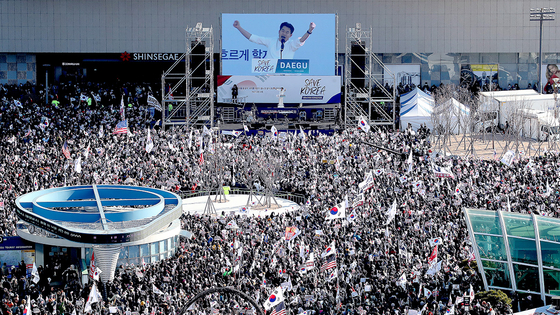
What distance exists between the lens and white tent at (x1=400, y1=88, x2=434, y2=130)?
61.9m

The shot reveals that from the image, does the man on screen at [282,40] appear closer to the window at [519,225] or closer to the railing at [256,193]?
the railing at [256,193]

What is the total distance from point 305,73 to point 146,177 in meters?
23.5

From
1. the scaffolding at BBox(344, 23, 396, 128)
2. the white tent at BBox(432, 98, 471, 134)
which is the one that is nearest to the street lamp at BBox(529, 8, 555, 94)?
the white tent at BBox(432, 98, 471, 134)

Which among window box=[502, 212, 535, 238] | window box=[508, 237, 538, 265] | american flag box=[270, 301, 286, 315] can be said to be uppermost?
window box=[502, 212, 535, 238]

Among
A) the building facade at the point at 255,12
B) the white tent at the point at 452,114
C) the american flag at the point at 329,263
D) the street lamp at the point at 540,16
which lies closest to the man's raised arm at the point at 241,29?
the building facade at the point at 255,12

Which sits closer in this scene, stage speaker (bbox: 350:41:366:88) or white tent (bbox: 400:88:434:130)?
stage speaker (bbox: 350:41:366:88)

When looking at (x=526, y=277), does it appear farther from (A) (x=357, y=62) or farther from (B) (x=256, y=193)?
(A) (x=357, y=62)

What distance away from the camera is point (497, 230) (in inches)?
1127

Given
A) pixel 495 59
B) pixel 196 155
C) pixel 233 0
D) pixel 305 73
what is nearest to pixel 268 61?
pixel 305 73

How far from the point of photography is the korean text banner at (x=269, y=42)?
62656mm

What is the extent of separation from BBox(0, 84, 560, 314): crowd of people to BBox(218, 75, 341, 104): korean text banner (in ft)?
16.6

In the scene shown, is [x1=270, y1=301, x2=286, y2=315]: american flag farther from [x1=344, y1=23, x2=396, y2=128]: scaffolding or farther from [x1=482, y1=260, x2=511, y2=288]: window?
[x1=344, y1=23, x2=396, y2=128]: scaffolding

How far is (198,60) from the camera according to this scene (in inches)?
2391

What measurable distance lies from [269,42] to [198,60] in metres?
6.74
